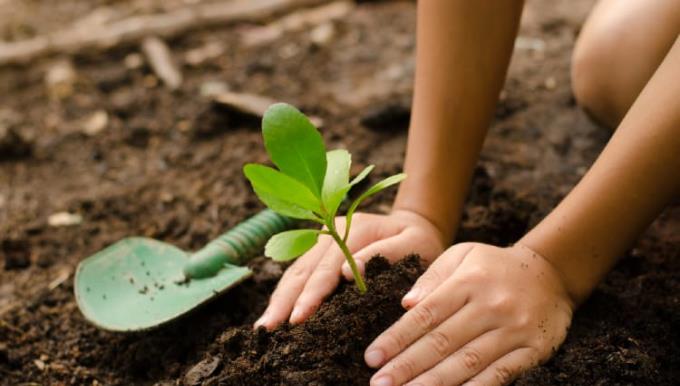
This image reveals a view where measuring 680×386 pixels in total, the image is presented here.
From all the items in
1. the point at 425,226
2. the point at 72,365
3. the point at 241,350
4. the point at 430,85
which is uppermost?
the point at 430,85

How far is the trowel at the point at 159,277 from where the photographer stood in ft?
4.91

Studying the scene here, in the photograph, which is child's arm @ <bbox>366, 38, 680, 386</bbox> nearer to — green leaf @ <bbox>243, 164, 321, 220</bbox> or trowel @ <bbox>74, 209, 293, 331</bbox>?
green leaf @ <bbox>243, 164, 321, 220</bbox>

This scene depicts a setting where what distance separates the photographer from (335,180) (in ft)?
3.92

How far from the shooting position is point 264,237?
1591 millimetres

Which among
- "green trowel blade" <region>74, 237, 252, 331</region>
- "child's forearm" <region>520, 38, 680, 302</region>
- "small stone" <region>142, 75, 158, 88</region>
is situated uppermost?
"child's forearm" <region>520, 38, 680, 302</region>

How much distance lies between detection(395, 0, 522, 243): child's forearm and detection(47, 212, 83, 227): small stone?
1014 millimetres

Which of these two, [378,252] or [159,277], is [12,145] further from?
[378,252]

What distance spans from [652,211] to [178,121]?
5.40 ft

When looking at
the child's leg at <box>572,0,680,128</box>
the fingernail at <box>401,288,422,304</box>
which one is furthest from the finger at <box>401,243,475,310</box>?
the child's leg at <box>572,0,680,128</box>

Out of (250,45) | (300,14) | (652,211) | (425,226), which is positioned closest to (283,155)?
(425,226)

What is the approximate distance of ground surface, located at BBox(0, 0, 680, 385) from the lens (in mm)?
1467

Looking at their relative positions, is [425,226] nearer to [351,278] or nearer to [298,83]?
[351,278]

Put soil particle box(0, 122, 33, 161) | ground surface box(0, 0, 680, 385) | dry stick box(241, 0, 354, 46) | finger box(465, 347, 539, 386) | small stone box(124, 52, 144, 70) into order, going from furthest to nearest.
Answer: dry stick box(241, 0, 354, 46), small stone box(124, 52, 144, 70), soil particle box(0, 122, 33, 161), ground surface box(0, 0, 680, 385), finger box(465, 347, 539, 386)

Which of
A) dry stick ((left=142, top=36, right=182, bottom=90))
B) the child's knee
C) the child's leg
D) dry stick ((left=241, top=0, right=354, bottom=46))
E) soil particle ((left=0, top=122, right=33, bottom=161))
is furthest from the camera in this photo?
dry stick ((left=241, top=0, right=354, bottom=46))
